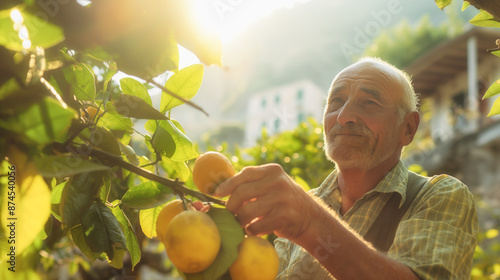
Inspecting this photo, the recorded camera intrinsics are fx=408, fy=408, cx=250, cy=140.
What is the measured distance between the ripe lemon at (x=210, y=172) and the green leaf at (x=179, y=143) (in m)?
0.08

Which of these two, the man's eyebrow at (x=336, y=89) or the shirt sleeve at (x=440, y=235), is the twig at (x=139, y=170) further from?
the man's eyebrow at (x=336, y=89)

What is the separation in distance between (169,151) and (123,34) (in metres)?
0.32

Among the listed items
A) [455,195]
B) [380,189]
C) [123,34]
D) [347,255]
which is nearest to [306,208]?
[347,255]

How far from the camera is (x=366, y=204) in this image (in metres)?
1.67

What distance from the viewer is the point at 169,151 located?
0.82 metres

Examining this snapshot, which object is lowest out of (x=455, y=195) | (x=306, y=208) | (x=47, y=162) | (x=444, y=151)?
(x=444, y=151)

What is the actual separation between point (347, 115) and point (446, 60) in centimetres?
1195

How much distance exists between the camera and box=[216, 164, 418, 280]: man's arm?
70cm

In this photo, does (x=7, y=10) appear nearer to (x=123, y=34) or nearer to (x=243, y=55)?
(x=123, y=34)

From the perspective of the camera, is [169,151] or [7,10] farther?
[169,151]

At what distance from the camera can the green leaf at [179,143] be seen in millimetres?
850

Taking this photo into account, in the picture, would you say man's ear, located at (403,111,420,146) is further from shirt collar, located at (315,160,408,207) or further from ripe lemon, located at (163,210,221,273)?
ripe lemon, located at (163,210,221,273)

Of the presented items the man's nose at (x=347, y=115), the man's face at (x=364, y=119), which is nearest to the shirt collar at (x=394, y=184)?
the man's face at (x=364, y=119)

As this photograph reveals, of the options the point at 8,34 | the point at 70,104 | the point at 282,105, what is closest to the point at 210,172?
the point at 70,104
